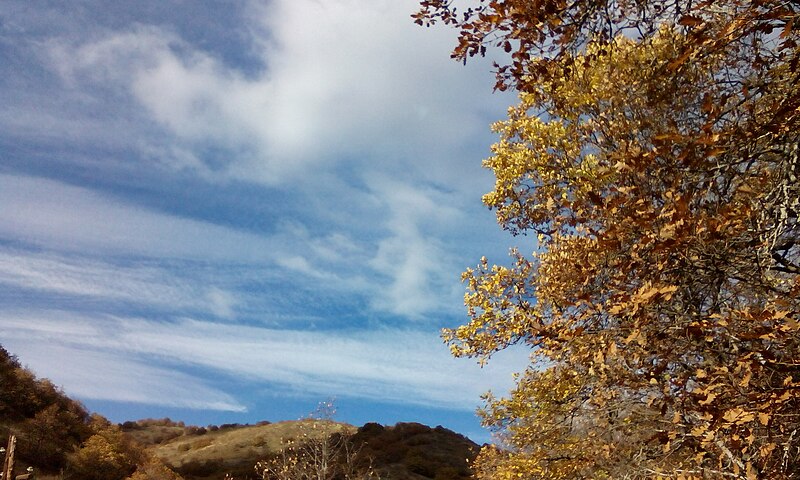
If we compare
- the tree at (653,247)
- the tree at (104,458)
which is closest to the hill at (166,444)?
the tree at (104,458)

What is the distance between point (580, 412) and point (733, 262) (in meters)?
4.98

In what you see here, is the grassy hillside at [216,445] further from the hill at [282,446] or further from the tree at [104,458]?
the tree at [104,458]

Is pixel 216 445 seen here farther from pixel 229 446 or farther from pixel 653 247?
pixel 653 247

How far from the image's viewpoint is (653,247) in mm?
5301

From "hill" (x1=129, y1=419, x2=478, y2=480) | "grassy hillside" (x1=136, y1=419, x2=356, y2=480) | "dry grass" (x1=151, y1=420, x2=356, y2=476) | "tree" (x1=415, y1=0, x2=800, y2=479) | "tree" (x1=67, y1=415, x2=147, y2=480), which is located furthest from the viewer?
"dry grass" (x1=151, y1=420, x2=356, y2=476)

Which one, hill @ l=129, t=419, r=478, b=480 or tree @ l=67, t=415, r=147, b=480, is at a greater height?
hill @ l=129, t=419, r=478, b=480

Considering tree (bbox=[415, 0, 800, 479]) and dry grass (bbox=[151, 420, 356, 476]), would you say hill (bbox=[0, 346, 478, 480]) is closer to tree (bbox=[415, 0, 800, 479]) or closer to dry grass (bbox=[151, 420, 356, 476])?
dry grass (bbox=[151, 420, 356, 476])

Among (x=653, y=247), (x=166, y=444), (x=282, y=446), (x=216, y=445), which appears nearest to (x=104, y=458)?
(x=282, y=446)

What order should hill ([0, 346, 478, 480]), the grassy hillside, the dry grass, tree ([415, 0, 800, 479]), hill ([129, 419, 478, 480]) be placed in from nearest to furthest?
1. tree ([415, 0, 800, 479])
2. hill ([0, 346, 478, 480])
3. hill ([129, 419, 478, 480])
4. the grassy hillside
5. the dry grass

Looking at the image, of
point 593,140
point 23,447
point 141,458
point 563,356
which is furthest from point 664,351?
point 141,458

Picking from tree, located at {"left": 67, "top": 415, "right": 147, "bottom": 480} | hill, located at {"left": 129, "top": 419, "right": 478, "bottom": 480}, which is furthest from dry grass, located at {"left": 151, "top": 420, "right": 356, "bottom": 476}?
tree, located at {"left": 67, "top": 415, "right": 147, "bottom": 480}

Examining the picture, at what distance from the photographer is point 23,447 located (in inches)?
1217

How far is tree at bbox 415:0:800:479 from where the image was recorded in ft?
16.8

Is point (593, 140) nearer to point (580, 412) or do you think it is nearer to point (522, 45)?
point (580, 412)
